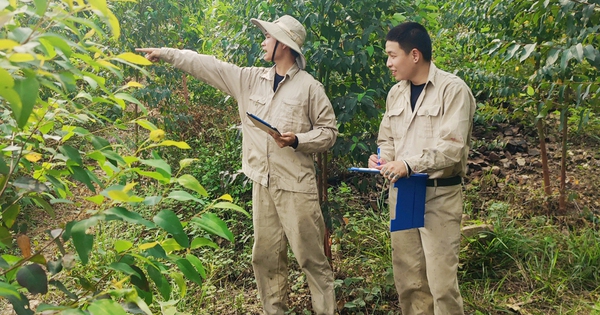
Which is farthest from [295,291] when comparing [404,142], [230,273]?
[404,142]

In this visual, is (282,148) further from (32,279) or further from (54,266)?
(32,279)

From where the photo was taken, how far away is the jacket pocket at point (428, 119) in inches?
106

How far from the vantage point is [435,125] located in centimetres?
269

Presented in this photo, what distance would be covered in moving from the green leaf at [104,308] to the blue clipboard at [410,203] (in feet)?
5.93

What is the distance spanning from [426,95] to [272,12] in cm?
119

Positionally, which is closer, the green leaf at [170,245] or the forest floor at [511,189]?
the green leaf at [170,245]

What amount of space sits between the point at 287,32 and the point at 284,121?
1.69 feet

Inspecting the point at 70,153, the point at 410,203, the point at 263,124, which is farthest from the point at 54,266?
the point at 410,203

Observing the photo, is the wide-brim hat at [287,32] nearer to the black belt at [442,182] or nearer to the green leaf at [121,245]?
the black belt at [442,182]

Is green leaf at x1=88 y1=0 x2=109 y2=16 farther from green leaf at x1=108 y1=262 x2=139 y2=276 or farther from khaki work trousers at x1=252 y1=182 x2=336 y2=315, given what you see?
khaki work trousers at x1=252 y1=182 x2=336 y2=315

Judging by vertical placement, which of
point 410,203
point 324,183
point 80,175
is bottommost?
point 324,183

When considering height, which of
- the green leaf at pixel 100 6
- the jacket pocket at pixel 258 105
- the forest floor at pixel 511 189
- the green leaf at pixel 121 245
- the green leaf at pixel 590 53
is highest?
the green leaf at pixel 100 6

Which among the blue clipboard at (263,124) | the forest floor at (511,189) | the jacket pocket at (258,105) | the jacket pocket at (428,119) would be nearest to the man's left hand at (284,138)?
the blue clipboard at (263,124)

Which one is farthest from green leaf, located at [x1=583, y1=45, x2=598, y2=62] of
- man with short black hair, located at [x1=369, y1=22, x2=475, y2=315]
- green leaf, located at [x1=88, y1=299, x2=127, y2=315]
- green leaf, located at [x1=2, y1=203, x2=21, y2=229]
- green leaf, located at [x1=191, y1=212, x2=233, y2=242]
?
green leaf, located at [x1=2, y1=203, x2=21, y2=229]
